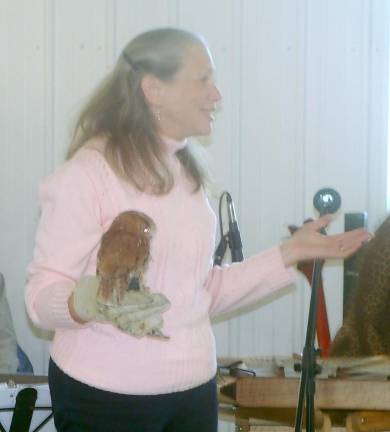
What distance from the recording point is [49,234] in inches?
50.9

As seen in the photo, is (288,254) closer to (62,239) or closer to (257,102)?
(62,239)

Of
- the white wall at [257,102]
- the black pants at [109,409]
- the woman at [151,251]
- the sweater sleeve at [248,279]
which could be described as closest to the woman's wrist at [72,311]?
the woman at [151,251]

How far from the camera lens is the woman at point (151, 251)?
1.29 m

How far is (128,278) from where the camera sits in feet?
3.72

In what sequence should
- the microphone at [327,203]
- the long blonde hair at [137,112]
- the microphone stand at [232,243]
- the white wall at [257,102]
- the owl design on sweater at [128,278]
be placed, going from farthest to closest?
the white wall at [257,102], the microphone stand at [232,243], the microphone at [327,203], the long blonde hair at [137,112], the owl design on sweater at [128,278]

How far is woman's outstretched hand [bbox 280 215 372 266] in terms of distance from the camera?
1452mm

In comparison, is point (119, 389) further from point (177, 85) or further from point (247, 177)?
point (247, 177)


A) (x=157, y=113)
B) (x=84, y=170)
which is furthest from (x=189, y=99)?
(x=84, y=170)

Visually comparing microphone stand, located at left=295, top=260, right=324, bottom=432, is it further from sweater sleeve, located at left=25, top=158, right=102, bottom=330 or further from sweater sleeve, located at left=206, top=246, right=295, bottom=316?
sweater sleeve, located at left=25, top=158, right=102, bottom=330

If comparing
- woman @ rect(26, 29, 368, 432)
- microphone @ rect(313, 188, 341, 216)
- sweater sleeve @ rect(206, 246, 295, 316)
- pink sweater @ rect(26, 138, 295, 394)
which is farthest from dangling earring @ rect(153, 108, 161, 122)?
microphone @ rect(313, 188, 341, 216)

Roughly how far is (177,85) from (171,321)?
1.42 feet

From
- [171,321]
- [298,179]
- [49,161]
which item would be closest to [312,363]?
[171,321]

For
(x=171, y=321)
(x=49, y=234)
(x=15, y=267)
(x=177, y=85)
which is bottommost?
(x=15, y=267)

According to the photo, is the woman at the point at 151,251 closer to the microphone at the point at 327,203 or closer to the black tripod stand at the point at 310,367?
the black tripod stand at the point at 310,367
